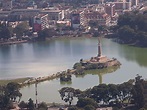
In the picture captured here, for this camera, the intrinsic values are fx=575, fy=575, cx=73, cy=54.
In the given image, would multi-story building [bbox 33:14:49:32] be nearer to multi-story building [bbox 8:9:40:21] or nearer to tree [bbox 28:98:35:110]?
multi-story building [bbox 8:9:40:21]

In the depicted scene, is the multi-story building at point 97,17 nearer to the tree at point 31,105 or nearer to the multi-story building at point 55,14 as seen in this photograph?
the multi-story building at point 55,14

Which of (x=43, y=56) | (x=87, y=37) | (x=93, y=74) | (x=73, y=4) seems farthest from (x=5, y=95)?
(x=73, y=4)

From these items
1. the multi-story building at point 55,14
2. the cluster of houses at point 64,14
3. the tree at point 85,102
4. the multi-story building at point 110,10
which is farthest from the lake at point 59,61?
the multi-story building at point 110,10

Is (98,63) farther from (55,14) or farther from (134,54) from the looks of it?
(55,14)

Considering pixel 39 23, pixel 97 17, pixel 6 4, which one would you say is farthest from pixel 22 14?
pixel 97 17

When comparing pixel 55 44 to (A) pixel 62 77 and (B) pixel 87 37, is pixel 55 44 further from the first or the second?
(A) pixel 62 77

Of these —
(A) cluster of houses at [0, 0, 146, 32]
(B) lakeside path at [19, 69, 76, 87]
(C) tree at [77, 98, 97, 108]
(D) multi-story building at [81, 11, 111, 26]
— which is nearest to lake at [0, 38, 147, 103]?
(B) lakeside path at [19, 69, 76, 87]
